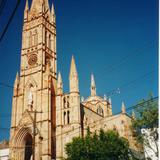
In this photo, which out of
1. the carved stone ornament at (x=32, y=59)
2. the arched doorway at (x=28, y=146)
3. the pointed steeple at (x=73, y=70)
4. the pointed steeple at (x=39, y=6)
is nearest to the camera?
the pointed steeple at (x=73, y=70)

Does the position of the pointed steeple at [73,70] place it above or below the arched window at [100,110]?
above

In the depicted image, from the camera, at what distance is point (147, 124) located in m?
31.7

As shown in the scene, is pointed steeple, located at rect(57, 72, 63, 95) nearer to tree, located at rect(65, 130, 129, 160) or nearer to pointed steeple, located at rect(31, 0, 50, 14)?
tree, located at rect(65, 130, 129, 160)

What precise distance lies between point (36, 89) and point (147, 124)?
27963 mm

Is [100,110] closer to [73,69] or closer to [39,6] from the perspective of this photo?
[73,69]

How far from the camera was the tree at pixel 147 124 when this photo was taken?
31.1 meters

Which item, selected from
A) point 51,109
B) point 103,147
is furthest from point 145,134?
point 51,109

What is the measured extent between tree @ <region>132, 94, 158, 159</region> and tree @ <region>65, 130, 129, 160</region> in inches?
215

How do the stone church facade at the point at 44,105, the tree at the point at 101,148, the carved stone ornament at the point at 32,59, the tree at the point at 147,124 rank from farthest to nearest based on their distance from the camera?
the carved stone ornament at the point at 32,59 → the stone church facade at the point at 44,105 → the tree at the point at 101,148 → the tree at the point at 147,124

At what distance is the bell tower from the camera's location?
51.0 meters

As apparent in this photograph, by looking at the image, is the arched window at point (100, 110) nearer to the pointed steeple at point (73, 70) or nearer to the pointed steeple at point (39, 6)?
the pointed steeple at point (73, 70)

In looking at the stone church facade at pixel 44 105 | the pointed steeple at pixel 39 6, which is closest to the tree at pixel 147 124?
the stone church facade at pixel 44 105

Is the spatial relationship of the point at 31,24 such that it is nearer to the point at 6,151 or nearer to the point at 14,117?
the point at 14,117

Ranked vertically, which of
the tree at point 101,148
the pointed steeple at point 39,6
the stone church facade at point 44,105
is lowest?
the tree at point 101,148
